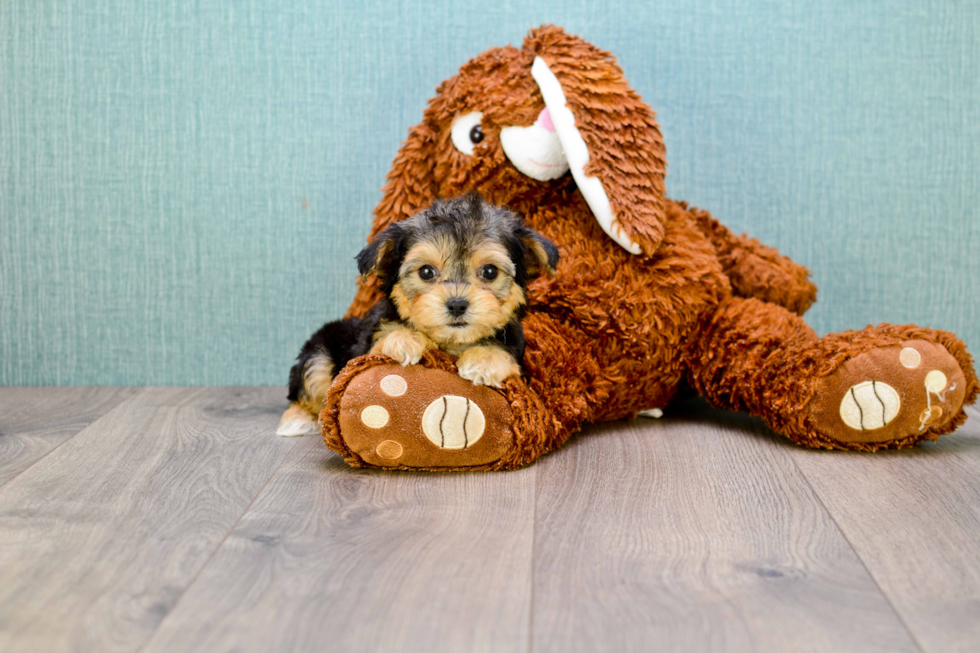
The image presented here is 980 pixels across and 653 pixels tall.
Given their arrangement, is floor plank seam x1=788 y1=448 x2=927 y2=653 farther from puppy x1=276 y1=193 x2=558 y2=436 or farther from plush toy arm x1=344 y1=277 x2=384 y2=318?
plush toy arm x1=344 y1=277 x2=384 y2=318

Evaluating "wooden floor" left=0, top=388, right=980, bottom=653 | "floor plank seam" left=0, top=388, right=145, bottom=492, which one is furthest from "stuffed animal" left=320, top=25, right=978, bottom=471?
"floor plank seam" left=0, top=388, right=145, bottom=492

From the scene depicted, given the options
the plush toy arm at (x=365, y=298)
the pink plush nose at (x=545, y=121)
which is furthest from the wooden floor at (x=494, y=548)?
the pink plush nose at (x=545, y=121)

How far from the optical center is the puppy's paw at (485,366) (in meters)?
2.07

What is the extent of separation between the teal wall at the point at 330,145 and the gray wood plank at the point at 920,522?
3.35 ft

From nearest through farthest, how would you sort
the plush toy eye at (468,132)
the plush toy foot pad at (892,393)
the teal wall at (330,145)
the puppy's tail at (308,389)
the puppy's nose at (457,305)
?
1. the puppy's nose at (457,305)
2. the plush toy foot pad at (892,393)
3. the puppy's tail at (308,389)
4. the plush toy eye at (468,132)
5. the teal wall at (330,145)

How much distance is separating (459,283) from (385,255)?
24cm

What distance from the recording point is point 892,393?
2.17m

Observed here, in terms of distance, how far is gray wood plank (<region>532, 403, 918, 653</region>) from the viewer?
4.27 feet

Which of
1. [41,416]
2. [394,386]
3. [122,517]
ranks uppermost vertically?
[394,386]

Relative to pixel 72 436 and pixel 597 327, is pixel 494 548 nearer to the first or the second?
pixel 597 327

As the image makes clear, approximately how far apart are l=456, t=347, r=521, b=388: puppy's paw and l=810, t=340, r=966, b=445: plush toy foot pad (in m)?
0.83

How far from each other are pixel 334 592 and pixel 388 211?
1437 millimetres

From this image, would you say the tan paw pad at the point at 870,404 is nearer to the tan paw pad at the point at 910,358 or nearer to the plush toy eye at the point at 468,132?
the tan paw pad at the point at 910,358

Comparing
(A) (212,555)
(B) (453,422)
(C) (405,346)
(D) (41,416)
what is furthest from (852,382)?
(D) (41,416)
